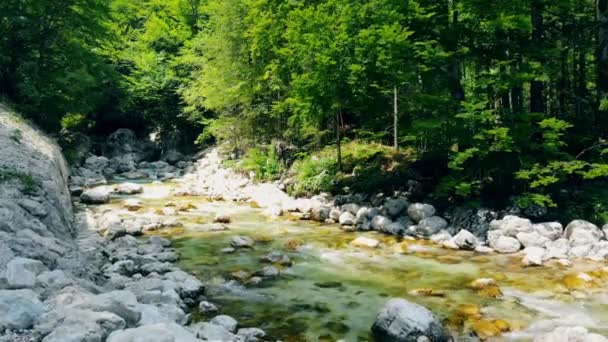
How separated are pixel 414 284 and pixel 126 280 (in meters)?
5.47

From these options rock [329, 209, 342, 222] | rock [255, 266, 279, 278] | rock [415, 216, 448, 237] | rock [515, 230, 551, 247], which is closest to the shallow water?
rock [255, 266, 279, 278]

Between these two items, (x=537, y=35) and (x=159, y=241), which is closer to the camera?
(x=159, y=241)

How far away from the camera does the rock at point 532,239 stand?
39.6 feet

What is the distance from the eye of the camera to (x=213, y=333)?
6.79m

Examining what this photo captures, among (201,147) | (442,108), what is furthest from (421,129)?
(201,147)

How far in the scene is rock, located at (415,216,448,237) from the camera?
13.6 m

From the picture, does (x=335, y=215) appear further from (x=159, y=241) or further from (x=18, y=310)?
(x=18, y=310)

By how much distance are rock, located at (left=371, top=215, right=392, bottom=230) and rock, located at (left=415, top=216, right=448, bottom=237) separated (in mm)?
973

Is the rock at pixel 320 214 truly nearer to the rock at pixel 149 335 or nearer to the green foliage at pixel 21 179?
the green foliage at pixel 21 179

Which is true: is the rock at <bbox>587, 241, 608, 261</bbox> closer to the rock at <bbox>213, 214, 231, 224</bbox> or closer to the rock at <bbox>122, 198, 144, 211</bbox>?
the rock at <bbox>213, 214, 231, 224</bbox>

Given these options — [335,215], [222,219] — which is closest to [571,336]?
[335,215]

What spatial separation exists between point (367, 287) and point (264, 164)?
1357cm

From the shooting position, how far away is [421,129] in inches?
587

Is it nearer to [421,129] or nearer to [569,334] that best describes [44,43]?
[421,129]
